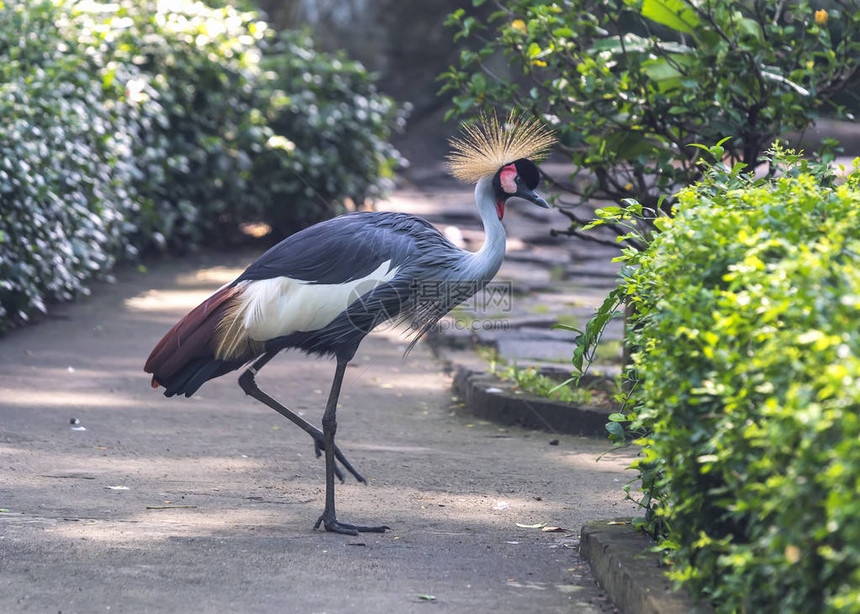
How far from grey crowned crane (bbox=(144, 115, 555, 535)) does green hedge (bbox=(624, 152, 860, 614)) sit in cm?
135

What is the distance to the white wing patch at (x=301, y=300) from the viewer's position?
4324 mm

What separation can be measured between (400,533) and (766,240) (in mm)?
1892

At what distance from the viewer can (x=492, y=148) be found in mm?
4645

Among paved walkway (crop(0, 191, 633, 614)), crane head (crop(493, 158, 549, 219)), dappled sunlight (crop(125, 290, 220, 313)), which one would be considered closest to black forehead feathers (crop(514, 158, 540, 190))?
crane head (crop(493, 158, 549, 219))

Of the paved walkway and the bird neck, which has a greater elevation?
the bird neck

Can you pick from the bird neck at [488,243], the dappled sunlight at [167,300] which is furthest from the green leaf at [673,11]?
the dappled sunlight at [167,300]

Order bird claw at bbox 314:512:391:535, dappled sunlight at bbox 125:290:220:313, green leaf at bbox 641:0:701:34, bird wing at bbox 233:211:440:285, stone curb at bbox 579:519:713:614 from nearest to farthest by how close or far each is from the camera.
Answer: stone curb at bbox 579:519:713:614
bird claw at bbox 314:512:391:535
bird wing at bbox 233:211:440:285
green leaf at bbox 641:0:701:34
dappled sunlight at bbox 125:290:220:313

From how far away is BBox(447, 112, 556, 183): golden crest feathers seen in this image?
4.65 m

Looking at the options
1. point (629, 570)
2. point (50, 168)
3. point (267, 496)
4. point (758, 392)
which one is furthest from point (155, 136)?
point (758, 392)

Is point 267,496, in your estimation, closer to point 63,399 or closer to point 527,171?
point 527,171

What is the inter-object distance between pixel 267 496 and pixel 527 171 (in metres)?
1.74

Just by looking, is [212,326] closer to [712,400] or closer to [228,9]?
[712,400]

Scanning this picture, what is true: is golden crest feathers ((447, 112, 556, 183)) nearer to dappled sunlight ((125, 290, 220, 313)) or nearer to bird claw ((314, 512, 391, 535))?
bird claw ((314, 512, 391, 535))

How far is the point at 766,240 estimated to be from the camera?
2.68 meters
